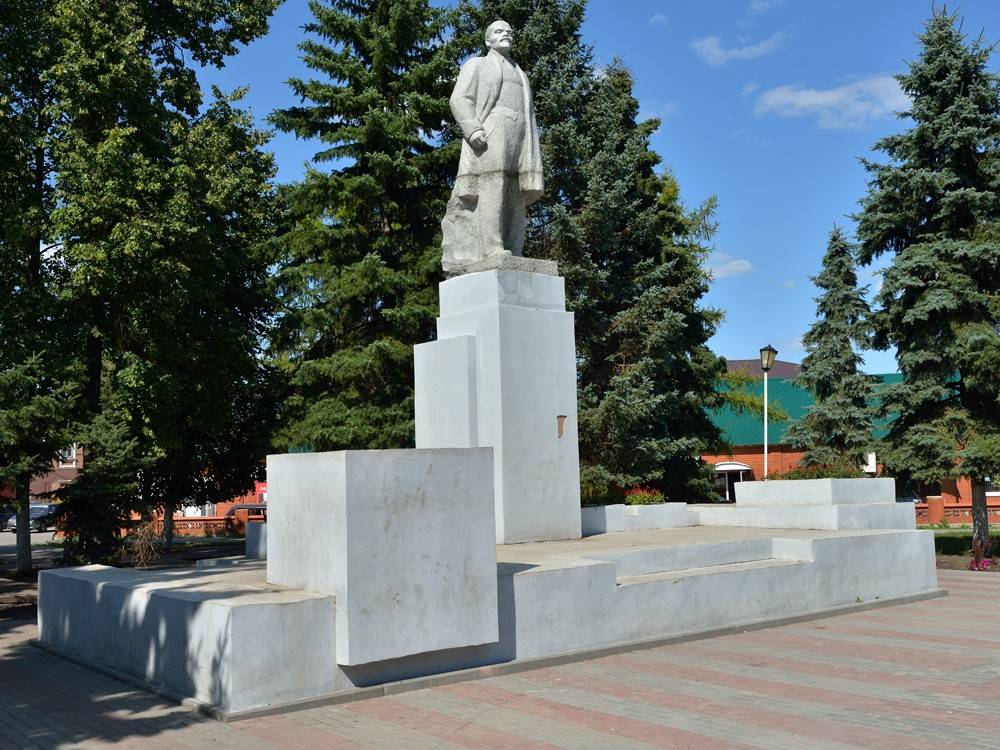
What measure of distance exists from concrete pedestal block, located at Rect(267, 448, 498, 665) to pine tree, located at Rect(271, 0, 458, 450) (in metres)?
13.3

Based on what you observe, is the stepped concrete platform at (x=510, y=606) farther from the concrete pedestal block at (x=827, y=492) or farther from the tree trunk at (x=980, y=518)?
the tree trunk at (x=980, y=518)

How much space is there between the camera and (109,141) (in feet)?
56.3

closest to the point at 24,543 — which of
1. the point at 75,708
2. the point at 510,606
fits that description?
the point at 75,708

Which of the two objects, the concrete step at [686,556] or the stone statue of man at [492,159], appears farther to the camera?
the stone statue of man at [492,159]

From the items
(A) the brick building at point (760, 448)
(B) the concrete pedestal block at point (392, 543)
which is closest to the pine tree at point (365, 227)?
(B) the concrete pedestal block at point (392, 543)

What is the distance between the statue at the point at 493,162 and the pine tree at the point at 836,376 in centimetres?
1376

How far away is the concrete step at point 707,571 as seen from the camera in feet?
32.1

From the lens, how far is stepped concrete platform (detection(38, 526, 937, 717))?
714 centimetres

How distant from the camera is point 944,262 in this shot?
→ 68.0 ft

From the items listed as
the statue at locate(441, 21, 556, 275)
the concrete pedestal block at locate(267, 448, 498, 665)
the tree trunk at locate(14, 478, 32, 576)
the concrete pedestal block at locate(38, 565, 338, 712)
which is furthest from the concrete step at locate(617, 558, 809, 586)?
the tree trunk at locate(14, 478, 32, 576)

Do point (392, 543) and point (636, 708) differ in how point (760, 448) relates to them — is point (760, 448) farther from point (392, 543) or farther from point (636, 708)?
point (392, 543)

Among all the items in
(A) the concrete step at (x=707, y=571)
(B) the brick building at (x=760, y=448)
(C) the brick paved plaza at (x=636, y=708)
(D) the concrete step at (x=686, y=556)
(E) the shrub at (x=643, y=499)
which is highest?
(B) the brick building at (x=760, y=448)

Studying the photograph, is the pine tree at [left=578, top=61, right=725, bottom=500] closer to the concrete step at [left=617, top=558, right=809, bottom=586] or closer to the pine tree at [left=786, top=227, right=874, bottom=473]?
the pine tree at [left=786, top=227, right=874, bottom=473]

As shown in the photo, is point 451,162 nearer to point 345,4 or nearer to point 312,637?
point 345,4
